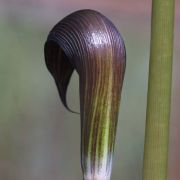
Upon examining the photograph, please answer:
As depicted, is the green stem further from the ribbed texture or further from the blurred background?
the blurred background

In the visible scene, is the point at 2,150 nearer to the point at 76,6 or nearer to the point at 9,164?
the point at 9,164

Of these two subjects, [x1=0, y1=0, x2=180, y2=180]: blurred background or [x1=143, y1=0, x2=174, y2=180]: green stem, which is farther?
[x1=0, y1=0, x2=180, y2=180]: blurred background

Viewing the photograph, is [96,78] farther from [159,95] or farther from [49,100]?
[49,100]

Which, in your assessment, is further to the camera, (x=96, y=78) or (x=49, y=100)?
(x=49, y=100)

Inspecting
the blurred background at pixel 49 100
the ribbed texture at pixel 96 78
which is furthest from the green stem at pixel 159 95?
the blurred background at pixel 49 100

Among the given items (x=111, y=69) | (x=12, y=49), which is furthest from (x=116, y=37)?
(x=12, y=49)

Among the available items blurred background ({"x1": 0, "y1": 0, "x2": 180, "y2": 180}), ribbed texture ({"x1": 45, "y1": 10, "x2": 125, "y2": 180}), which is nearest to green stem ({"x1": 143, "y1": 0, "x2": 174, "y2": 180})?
ribbed texture ({"x1": 45, "y1": 10, "x2": 125, "y2": 180})

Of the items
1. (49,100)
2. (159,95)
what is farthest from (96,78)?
(49,100)
